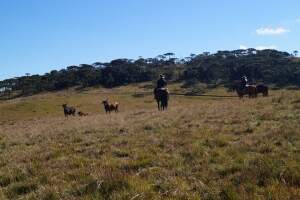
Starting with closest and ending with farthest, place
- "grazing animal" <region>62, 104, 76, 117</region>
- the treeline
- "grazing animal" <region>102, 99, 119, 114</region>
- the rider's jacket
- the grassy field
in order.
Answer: the grassy field < the rider's jacket < "grazing animal" <region>102, 99, 119, 114</region> < "grazing animal" <region>62, 104, 76, 117</region> < the treeline

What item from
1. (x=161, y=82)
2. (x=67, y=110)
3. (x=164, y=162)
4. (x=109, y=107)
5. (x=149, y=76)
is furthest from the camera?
(x=149, y=76)

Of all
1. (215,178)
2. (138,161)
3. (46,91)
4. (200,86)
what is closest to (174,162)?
(138,161)

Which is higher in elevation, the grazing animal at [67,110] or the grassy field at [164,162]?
the grassy field at [164,162]

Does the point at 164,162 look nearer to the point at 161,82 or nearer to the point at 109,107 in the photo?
the point at 161,82

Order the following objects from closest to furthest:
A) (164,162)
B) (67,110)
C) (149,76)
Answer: (164,162), (67,110), (149,76)

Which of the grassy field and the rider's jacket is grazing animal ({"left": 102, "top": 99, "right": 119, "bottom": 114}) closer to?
the rider's jacket

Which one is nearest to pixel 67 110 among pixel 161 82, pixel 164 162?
pixel 161 82

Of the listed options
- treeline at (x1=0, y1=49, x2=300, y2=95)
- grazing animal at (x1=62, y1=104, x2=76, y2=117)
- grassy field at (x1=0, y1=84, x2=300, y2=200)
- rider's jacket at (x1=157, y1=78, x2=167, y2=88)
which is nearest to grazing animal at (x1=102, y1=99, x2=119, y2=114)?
grazing animal at (x1=62, y1=104, x2=76, y2=117)

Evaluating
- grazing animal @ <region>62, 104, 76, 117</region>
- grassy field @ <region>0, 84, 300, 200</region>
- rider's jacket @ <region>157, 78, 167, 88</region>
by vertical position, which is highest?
rider's jacket @ <region>157, 78, 167, 88</region>

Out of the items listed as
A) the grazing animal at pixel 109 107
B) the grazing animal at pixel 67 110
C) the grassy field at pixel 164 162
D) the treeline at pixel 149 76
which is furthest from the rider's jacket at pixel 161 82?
the treeline at pixel 149 76

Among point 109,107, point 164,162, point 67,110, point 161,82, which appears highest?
point 161,82

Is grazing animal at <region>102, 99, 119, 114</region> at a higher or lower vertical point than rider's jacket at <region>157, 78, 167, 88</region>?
lower

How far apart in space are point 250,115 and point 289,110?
1.65 meters

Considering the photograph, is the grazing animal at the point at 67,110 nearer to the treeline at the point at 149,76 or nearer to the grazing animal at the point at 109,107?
the grazing animal at the point at 109,107
